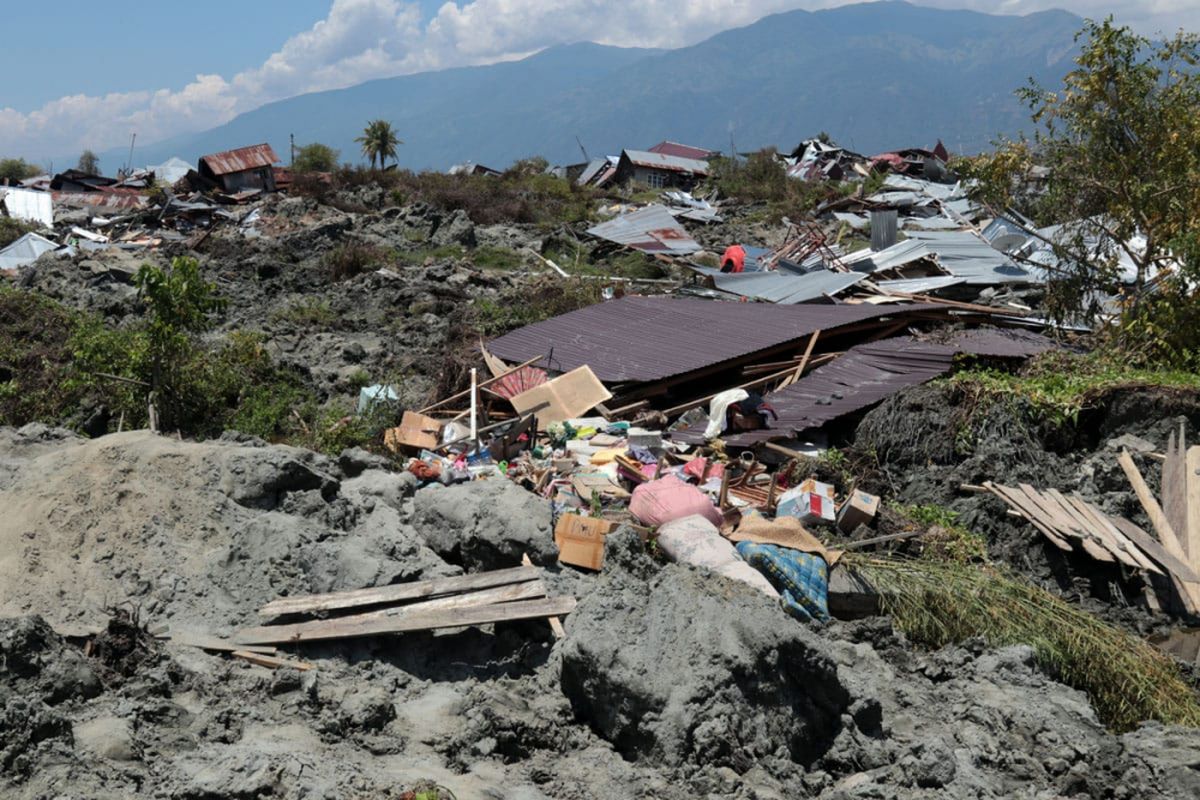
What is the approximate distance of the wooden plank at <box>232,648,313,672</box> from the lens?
5.28 m

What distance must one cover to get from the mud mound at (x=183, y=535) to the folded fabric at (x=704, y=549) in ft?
5.26

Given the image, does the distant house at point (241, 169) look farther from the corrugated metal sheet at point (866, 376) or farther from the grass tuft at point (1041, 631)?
the grass tuft at point (1041, 631)

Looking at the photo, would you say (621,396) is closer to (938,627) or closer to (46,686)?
(938,627)

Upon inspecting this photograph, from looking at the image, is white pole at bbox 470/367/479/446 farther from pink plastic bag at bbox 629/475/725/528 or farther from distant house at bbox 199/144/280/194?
distant house at bbox 199/144/280/194

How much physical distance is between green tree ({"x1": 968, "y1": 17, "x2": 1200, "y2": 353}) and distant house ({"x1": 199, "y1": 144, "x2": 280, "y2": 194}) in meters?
30.7

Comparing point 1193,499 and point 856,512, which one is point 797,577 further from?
point 1193,499

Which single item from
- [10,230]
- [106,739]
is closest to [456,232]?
[10,230]

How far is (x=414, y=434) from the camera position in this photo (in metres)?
9.95

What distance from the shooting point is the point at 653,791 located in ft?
14.7

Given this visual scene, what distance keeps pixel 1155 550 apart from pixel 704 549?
10.3 ft

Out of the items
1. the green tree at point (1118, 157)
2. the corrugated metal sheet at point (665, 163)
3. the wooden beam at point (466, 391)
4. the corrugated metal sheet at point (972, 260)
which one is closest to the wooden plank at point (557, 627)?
the wooden beam at point (466, 391)

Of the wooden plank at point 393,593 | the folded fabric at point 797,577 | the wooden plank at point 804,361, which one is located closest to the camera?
the wooden plank at point 393,593

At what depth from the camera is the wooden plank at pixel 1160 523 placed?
682cm

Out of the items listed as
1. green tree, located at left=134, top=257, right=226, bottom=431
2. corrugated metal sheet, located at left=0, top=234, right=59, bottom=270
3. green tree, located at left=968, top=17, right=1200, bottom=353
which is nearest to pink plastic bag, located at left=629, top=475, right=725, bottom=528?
A: green tree, located at left=134, top=257, right=226, bottom=431
